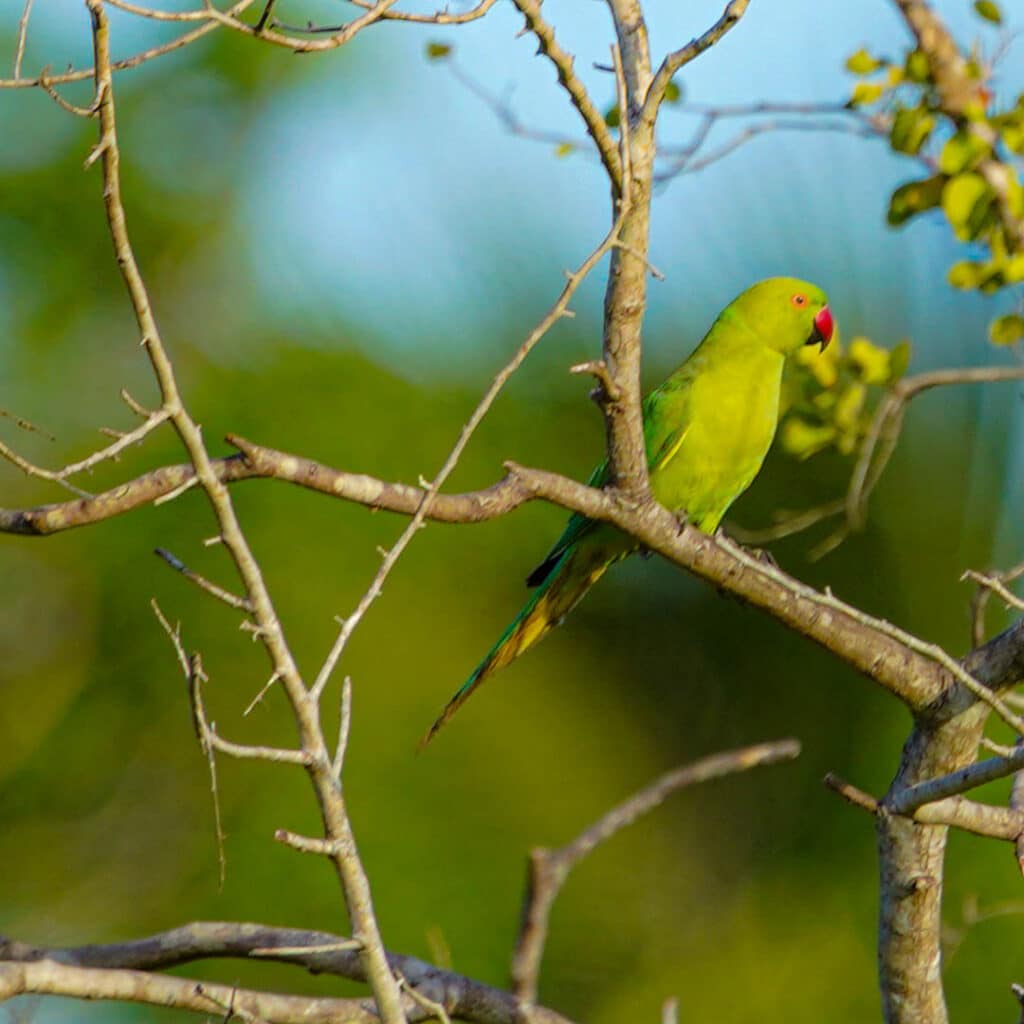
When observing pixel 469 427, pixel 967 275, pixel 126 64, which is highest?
pixel 967 275

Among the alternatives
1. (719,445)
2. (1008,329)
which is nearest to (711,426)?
(719,445)

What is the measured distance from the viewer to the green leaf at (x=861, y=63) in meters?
3.20

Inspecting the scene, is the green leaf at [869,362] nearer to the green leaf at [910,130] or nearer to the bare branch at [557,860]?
the green leaf at [910,130]

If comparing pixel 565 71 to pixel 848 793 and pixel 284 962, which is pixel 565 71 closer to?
pixel 848 793

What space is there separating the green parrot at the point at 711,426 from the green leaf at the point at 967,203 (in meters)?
0.96

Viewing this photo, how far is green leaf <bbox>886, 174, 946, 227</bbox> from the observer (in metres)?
3.15

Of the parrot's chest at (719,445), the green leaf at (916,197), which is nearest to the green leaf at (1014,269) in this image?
the green leaf at (916,197)

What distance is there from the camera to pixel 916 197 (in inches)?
125

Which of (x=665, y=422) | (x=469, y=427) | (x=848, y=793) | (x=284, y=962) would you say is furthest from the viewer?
(x=665, y=422)

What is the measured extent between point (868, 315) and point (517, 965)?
9.58 ft

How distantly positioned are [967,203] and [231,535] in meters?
1.94

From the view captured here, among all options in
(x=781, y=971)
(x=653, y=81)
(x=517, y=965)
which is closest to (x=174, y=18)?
(x=653, y=81)

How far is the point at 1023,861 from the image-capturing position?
2047 millimetres

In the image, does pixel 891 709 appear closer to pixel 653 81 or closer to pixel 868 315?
pixel 868 315
